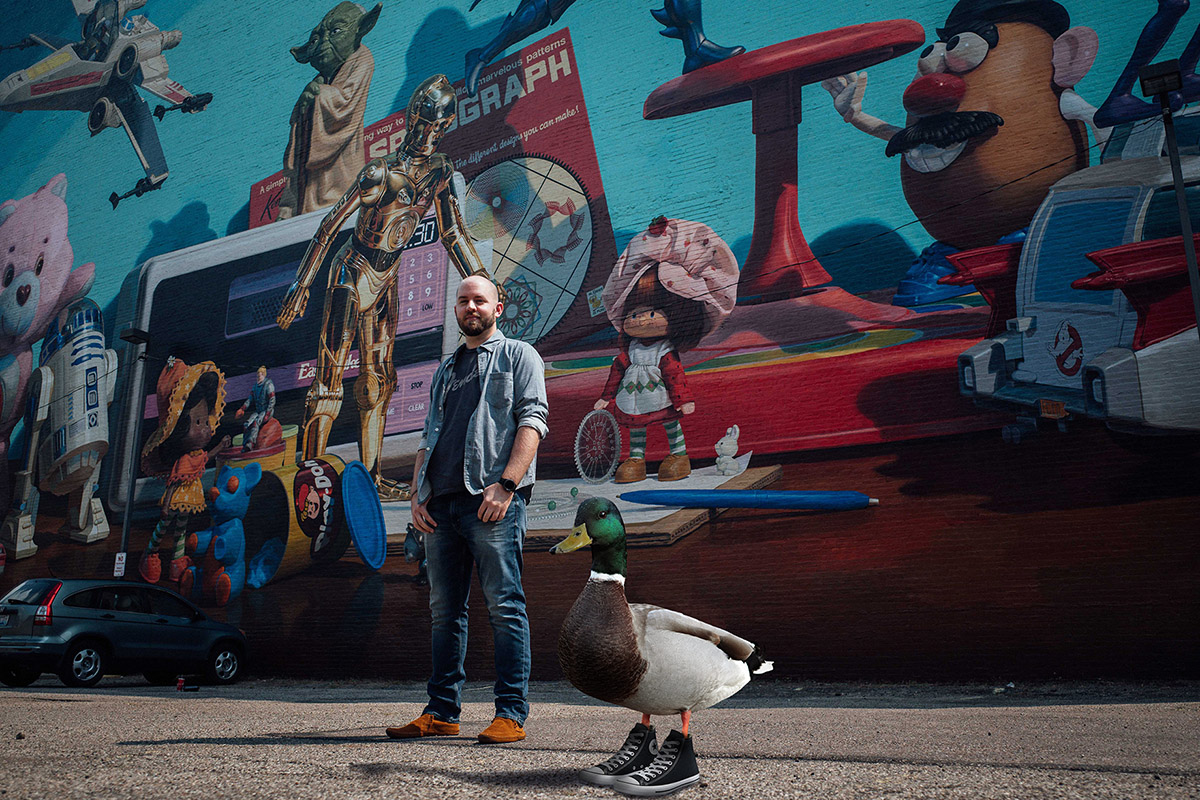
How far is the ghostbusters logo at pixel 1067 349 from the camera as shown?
23.3 feet

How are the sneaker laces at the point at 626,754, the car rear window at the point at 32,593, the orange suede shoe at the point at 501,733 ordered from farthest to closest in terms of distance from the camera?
the car rear window at the point at 32,593 → the orange suede shoe at the point at 501,733 → the sneaker laces at the point at 626,754

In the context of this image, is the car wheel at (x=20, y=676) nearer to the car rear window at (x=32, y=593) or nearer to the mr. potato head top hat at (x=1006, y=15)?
the car rear window at (x=32, y=593)

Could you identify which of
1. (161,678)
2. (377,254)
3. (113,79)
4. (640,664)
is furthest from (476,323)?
(113,79)

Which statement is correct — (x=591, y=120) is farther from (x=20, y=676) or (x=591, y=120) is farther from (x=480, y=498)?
(x=20, y=676)

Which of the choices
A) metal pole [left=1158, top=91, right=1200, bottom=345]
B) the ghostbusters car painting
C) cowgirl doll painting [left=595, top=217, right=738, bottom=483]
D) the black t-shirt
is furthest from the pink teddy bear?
metal pole [left=1158, top=91, right=1200, bottom=345]

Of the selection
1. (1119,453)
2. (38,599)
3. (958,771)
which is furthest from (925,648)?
(38,599)

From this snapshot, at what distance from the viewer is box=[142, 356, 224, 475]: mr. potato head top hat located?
1128cm

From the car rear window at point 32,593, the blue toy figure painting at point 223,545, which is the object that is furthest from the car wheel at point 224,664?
the car rear window at point 32,593

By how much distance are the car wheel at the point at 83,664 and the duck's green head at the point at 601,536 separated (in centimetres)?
831

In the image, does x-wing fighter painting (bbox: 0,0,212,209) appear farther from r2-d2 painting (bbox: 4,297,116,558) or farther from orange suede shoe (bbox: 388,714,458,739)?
orange suede shoe (bbox: 388,714,458,739)

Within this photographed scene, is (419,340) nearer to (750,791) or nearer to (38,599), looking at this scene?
(38,599)

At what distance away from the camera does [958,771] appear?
7.30 feet

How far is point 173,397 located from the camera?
11531 millimetres

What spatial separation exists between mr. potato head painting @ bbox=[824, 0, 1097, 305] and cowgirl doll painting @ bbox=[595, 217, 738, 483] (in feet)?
6.81
